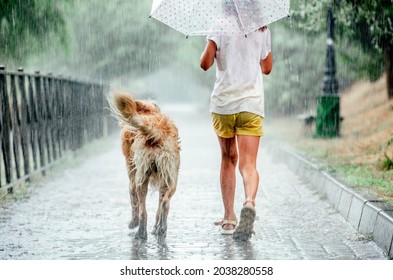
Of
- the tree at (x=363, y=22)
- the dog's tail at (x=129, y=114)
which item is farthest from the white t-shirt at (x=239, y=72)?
the tree at (x=363, y=22)

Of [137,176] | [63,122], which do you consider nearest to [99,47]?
[63,122]

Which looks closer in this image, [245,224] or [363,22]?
[245,224]

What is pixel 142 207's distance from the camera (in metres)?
6.73

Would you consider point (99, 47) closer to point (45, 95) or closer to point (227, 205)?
point (45, 95)

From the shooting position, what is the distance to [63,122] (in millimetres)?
13906

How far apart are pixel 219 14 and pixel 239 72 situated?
56 cm

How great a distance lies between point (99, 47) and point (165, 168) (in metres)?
23.1

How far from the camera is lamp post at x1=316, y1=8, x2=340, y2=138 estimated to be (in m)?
16.4

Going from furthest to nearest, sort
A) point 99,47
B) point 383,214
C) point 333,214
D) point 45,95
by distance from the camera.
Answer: point 99,47 < point 45,95 < point 333,214 < point 383,214

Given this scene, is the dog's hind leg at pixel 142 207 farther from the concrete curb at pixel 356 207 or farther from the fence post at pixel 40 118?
the fence post at pixel 40 118

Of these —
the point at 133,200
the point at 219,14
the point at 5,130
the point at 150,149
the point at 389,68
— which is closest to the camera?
the point at 150,149

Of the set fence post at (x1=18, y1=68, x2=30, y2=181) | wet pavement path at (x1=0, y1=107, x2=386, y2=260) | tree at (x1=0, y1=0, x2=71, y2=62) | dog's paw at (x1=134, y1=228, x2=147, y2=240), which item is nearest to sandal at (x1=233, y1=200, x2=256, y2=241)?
wet pavement path at (x1=0, y1=107, x2=386, y2=260)

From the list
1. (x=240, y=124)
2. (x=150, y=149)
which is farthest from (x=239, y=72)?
(x=150, y=149)

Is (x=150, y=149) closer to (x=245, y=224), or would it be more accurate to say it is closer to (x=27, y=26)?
(x=245, y=224)
